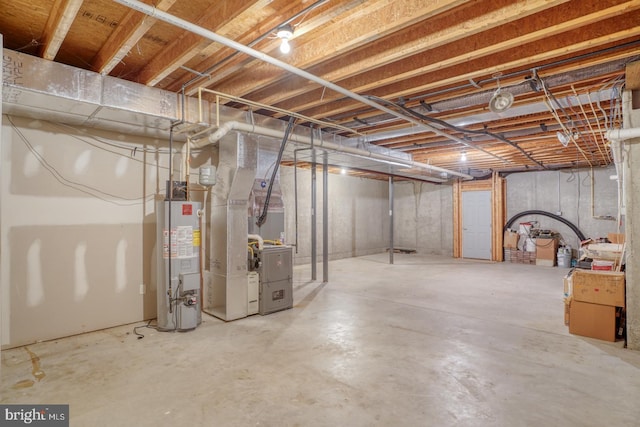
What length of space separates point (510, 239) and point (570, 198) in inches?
64.2

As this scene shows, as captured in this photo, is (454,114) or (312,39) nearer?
(312,39)

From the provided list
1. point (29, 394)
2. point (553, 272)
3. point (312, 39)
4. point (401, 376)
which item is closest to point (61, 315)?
point (29, 394)

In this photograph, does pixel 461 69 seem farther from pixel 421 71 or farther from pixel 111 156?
pixel 111 156

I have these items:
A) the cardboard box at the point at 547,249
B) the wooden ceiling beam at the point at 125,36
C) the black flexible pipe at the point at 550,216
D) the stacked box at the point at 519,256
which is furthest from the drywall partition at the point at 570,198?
the wooden ceiling beam at the point at 125,36

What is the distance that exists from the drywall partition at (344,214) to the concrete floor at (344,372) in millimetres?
3803

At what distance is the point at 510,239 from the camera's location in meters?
8.60

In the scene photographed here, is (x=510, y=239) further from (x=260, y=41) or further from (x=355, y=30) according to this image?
(x=260, y=41)

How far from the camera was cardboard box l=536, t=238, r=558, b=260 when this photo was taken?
7922 millimetres

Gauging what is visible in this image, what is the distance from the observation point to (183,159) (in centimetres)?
418

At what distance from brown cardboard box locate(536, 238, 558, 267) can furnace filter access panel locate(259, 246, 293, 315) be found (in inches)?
264

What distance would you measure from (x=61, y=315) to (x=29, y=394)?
120 centimetres

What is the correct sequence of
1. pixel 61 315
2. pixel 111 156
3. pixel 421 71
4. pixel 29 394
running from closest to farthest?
pixel 29 394 < pixel 421 71 < pixel 61 315 < pixel 111 156

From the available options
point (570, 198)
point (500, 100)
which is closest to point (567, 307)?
point (500, 100)

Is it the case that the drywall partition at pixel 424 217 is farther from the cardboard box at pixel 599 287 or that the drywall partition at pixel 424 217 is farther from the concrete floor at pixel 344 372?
the cardboard box at pixel 599 287
